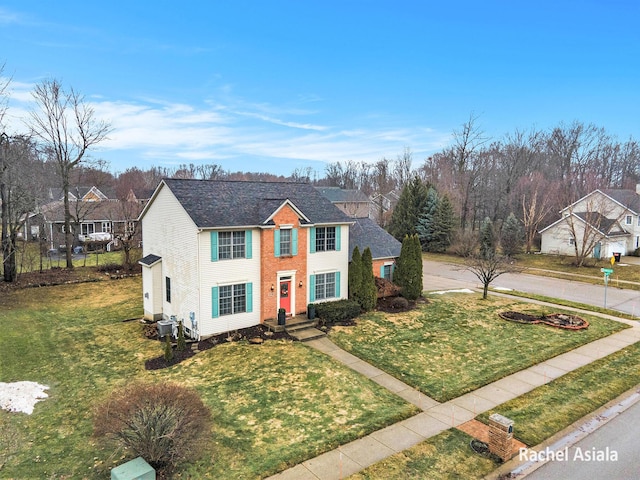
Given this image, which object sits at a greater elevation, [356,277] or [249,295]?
[356,277]

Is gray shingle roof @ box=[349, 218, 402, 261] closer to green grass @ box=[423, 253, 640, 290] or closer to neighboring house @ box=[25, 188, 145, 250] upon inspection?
green grass @ box=[423, 253, 640, 290]

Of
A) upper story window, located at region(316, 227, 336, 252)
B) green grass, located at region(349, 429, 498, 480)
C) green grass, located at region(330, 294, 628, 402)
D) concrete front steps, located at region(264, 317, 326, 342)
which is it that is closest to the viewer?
green grass, located at region(349, 429, 498, 480)

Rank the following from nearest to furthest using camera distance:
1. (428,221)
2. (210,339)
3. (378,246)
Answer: (210,339), (378,246), (428,221)

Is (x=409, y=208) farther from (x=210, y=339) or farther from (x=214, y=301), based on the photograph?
(x=210, y=339)

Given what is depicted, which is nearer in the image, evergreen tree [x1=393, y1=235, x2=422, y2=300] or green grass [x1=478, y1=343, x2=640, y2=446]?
green grass [x1=478, y1=343, x2=640, y2=446]

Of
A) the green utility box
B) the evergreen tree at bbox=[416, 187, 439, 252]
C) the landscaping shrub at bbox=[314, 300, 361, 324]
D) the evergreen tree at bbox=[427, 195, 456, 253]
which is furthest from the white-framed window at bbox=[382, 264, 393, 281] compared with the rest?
the evergreen tree at bbox=[416, 187, 439, 252]

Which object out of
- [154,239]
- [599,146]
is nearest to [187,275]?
[154,239]

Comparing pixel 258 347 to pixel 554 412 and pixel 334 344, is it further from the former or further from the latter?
pixel 554 412

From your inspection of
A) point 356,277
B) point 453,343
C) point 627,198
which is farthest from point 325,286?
point 627,198
